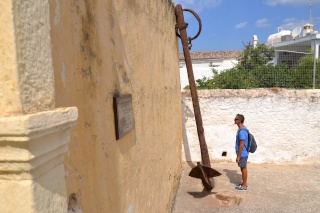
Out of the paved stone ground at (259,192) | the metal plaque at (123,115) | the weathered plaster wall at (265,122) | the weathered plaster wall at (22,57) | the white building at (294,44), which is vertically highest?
the white building at (294,44)

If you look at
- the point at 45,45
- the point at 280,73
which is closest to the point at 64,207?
the point at 45,45

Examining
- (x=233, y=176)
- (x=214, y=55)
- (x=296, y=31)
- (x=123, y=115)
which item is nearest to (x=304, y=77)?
(x=233, y=176)

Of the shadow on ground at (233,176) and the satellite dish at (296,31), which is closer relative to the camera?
the shadow on ground at (233,176)

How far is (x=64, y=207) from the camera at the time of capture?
3.51ft

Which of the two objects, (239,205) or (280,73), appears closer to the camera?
(239,205)

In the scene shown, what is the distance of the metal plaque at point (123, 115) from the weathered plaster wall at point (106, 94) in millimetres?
55

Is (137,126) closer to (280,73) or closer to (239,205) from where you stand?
(239,205)

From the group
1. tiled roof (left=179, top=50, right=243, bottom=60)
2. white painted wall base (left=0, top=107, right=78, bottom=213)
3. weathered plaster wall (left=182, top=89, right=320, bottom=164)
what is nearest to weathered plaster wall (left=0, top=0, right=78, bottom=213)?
white painted wall base (left=0, top=107, right=78, bottom=213)

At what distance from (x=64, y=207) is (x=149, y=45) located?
2.58 meters

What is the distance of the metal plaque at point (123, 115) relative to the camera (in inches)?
79.0

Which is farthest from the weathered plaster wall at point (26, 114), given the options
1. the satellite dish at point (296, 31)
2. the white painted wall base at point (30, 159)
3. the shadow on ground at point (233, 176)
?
the satellite dish at point (296, 31)

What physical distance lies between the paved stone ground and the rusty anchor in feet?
1.18

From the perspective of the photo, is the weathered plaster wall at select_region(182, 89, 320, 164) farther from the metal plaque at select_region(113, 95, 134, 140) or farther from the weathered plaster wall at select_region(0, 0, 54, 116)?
the weathered plaster wall at select_region(0, 0, 54, 116)

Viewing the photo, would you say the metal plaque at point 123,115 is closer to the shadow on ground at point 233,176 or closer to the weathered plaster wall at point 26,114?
the weathered plaster wall at point 26,114
